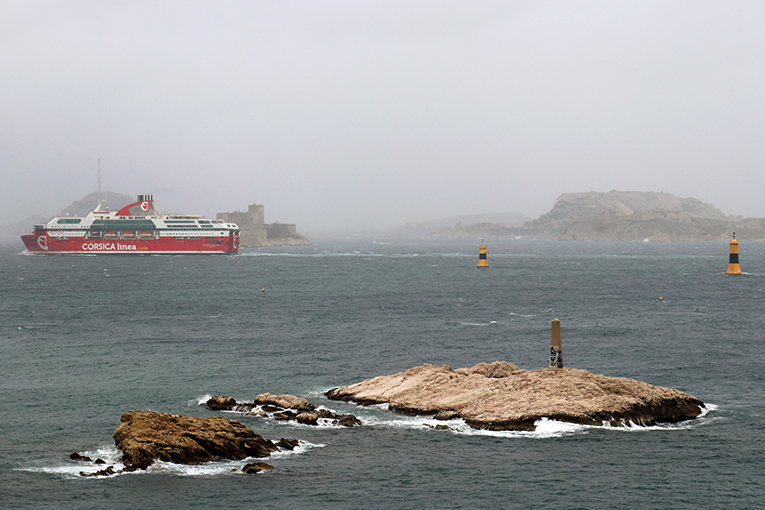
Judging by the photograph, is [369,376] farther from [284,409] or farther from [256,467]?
[256,467]

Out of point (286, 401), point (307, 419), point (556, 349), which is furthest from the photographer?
point (556, 349)

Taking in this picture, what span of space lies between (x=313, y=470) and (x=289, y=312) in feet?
164

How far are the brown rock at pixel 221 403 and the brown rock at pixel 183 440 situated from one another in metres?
5.89

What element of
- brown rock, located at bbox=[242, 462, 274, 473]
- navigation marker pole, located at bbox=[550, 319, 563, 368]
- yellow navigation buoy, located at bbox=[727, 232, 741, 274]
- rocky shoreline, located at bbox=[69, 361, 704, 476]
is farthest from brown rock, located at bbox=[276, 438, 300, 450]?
yellow navigation buoy, located at bbox=[727, 232, 741, 274]

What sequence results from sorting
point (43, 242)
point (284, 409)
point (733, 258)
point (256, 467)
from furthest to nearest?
point (43, 242)
point (733, 258)
point (284, 409)
point (256, 467)

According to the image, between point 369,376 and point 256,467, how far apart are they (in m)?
17.0

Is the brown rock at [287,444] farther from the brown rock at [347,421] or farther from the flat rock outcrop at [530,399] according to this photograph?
the flat rock outcrop at [530,399]

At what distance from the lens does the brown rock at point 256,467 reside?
25.0 meters

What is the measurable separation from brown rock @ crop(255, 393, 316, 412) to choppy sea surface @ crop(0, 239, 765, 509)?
1.69m

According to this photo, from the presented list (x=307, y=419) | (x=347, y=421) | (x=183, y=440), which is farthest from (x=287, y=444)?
(x=347, y=421)

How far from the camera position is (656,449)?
90.4ft

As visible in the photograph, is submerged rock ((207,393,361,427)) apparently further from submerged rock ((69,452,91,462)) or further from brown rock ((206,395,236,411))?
submerged rock ((69,452,91,462))

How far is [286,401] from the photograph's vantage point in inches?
1321

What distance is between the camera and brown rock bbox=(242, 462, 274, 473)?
984 inches
